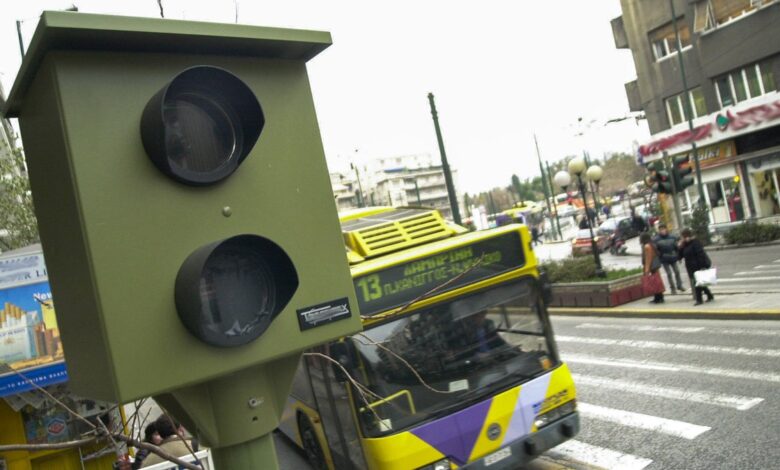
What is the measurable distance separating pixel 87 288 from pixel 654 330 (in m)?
13.4

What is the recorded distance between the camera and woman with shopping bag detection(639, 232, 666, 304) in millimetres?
16016

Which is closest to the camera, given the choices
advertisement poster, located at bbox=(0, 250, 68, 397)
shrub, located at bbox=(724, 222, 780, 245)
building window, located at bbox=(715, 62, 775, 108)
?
advertisement poster, located at bbox=(0, 250, 68, 397)

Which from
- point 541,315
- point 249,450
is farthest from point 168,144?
point 541,315

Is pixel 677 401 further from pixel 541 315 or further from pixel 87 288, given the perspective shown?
pixel 87 288

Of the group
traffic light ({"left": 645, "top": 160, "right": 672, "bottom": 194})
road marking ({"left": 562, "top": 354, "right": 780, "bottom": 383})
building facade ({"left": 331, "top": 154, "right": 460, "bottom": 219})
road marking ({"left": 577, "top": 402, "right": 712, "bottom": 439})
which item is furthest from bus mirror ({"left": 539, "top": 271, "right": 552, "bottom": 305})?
building facade ({"left": 331, "top": 154, "right": 460, "bottom": 219})

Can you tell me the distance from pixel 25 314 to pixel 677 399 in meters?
7.64

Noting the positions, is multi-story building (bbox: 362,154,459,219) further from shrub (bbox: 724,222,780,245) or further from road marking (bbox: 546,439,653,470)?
road marking (bbox: 546,439,653,470)

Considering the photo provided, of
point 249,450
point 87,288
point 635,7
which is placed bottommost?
point 249,450

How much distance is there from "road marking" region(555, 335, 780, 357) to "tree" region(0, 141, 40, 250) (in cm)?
1093

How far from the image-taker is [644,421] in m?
8.09

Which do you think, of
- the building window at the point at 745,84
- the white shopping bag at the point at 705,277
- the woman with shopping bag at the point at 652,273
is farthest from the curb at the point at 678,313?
the building window at the point at 745,84

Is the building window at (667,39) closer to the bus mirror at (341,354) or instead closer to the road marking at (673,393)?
the road marking at (673,393)

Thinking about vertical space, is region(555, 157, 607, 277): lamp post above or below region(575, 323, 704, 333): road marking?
above

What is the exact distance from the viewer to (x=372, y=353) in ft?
19.9
